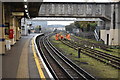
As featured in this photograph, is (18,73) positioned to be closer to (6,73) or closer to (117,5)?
(6,73)

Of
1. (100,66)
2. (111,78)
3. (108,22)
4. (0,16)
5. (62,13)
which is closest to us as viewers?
(111,78)

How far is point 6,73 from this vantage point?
24.7 ft

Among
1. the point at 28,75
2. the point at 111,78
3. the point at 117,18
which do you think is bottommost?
the point at 111,78

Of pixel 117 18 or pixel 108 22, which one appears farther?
pixel 108 22

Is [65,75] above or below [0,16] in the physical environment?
below

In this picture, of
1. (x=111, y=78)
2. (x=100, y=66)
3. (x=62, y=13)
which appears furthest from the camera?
(x=62, y=13)

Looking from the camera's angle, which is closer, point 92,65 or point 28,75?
point 28,75

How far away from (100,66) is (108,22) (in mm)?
17077

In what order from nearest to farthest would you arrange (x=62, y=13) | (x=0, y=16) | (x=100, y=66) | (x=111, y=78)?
(x=111, y=78) → (x=0, y=16) → (x=100, y=66) → (x=62, y=13)

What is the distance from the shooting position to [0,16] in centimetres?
1108

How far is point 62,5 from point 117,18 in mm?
7643

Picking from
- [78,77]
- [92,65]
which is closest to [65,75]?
[78,77]

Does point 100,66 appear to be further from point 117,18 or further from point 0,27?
point 117,18

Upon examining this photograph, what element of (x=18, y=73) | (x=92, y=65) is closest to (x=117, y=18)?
(x=92, y=65)
